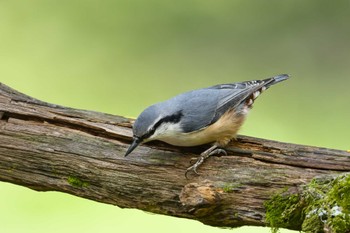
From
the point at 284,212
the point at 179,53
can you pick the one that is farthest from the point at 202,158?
the point at 179,53

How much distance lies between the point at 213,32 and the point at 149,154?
2.80 m

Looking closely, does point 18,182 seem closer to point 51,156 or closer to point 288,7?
point 51,156

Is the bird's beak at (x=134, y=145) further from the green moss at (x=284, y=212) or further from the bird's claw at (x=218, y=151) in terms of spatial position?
the green moss at (x=284, y=212)

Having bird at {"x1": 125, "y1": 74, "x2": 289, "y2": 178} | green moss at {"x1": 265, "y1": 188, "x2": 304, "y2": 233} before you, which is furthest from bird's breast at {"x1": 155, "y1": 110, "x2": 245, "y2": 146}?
green moss at {"x1": 265, "y1": 188, "x2": 304, "y2": 233}

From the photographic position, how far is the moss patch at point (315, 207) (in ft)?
8.10

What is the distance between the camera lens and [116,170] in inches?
116

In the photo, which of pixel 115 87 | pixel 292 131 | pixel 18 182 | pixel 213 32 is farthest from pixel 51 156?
pixel 213 32

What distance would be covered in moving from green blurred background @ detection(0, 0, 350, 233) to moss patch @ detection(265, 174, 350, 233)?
→ 1.89m

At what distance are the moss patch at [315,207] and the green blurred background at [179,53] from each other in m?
1.89

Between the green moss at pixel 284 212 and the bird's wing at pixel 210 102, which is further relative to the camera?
the bird's wing at pixel 210 102

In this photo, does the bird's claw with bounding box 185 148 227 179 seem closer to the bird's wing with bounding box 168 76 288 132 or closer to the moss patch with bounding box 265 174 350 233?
the bird's wing with bounding box 168 76 288 132

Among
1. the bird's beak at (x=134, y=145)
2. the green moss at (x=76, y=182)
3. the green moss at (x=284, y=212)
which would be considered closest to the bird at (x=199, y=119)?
the bird's beak at (x=134, y=145)

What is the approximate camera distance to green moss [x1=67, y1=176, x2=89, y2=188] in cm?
298

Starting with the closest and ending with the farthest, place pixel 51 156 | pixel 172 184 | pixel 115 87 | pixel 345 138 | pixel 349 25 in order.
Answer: pixel 172 184
pixel 51 156
pixel 345 138
pixel 115 87
pixel 349 25
